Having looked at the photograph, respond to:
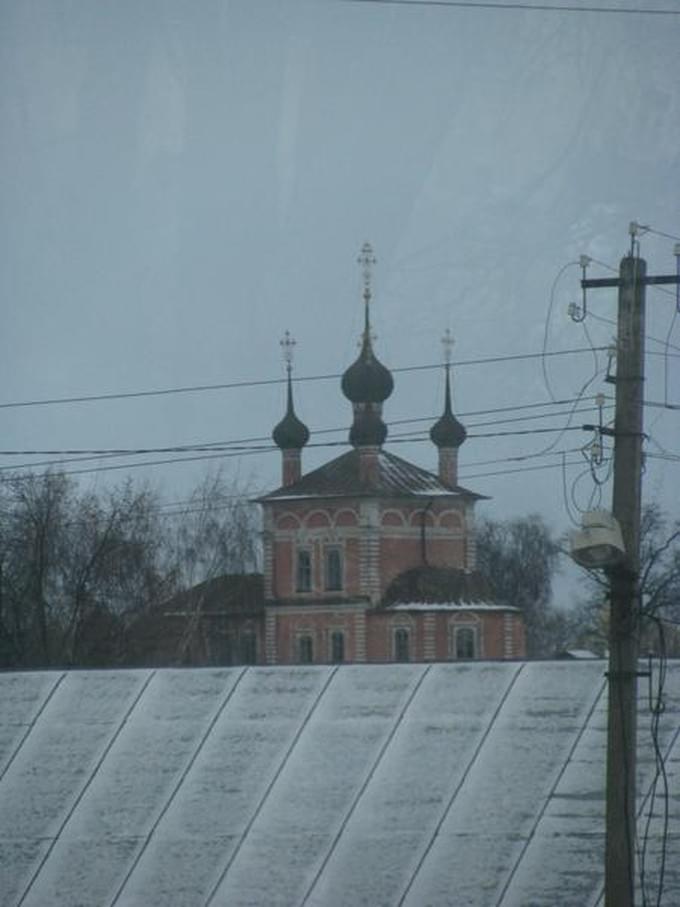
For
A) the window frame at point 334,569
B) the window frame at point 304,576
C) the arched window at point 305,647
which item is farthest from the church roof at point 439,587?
the arched window at point 305,647

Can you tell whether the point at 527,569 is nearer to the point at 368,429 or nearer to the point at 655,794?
the point at 368,429

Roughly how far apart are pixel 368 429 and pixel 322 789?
205ft

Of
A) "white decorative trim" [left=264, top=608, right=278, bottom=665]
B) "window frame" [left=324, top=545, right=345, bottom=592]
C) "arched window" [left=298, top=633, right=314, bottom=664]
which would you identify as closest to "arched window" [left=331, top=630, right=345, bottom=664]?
"arched window" [left=298, top=633, right=314, bottom=664]

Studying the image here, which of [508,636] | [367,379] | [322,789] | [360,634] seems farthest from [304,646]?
[322,789]

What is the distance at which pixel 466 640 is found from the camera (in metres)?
78.0

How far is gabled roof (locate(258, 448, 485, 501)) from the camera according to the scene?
79.6 m

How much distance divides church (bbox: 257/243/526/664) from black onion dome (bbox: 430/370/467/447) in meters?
0.60

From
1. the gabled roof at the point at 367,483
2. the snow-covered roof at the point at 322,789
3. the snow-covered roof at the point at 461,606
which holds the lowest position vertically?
the snow-covered roof at the point at 322,789

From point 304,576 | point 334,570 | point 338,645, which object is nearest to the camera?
point 338,645

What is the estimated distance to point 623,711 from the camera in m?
13.2

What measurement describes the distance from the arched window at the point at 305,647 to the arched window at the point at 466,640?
5529 mm

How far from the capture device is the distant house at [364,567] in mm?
78062

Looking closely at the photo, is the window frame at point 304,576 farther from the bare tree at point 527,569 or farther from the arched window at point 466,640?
the bare tree at point 527,569

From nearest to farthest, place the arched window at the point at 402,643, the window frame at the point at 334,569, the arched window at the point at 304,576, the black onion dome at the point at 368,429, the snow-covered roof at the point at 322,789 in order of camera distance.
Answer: the snow-covered roof at the point at 322,789, the arched window at the point at 402,643, the black onion dome at the point at 368,429, the window frame at the point at 334,569, the arched window at the point at 304,576
